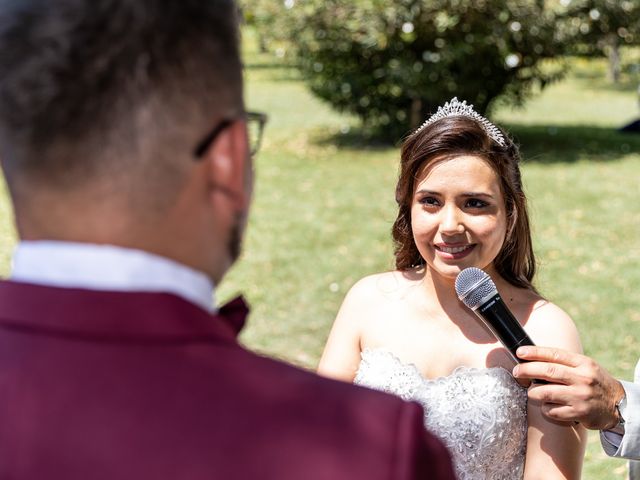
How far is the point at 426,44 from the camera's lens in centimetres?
1417

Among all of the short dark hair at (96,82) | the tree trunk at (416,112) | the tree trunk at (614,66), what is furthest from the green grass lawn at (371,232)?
the tree trunk at (614,66)

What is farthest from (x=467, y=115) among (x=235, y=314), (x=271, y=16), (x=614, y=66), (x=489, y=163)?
(x=614, y=66)

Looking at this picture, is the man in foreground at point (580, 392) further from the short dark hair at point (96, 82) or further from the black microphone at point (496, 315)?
the short dark hair at point (96, 82)

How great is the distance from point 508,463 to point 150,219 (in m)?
2.22

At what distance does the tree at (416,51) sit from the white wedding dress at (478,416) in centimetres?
1075

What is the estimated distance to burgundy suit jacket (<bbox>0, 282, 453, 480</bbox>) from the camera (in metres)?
1.08

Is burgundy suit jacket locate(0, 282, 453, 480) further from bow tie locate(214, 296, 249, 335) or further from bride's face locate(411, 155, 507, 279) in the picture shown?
bride's face locate(411, 155, 507, 279)

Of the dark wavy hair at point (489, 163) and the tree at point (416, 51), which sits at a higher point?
the dark wavy hair at point (489, 163)

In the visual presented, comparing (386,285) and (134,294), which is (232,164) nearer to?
(134,294)

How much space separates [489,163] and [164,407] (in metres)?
2.22

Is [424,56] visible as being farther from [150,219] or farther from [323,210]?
[150,219]

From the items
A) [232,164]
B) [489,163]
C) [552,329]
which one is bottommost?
[552,329]

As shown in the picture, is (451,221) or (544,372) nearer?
(544,372)

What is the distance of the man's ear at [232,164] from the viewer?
1.19 m
